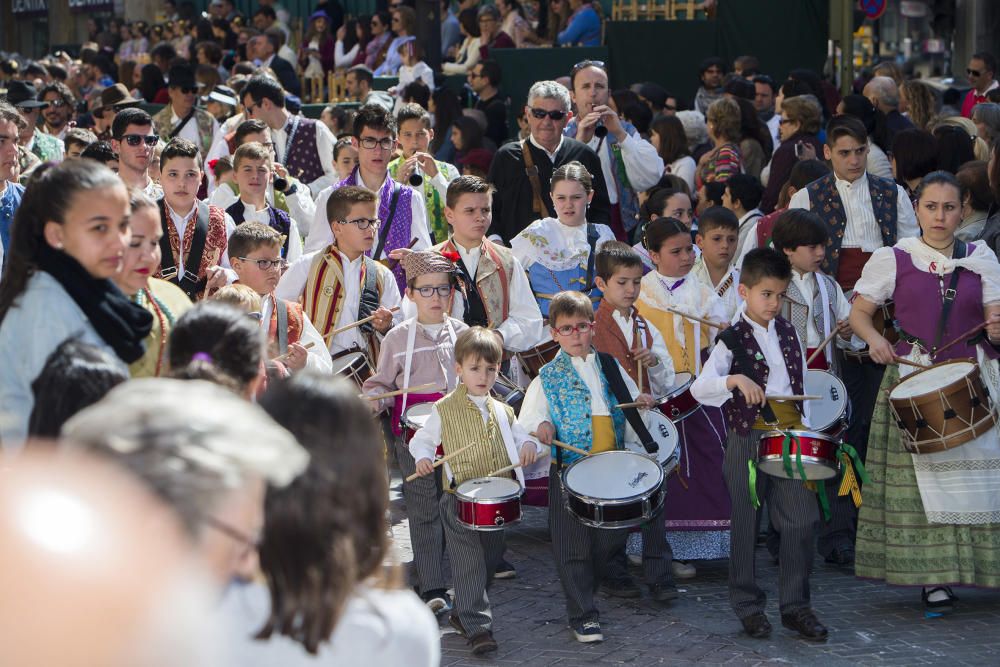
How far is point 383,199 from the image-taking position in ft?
26.6

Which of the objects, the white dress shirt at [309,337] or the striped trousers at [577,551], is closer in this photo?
the striped trousers at [577,551]

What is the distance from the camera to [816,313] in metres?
6.93

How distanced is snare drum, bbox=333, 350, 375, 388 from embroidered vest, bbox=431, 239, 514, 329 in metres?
0.57

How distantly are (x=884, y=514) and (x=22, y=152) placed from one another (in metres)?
6.06

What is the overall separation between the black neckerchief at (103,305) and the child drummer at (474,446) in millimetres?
2385

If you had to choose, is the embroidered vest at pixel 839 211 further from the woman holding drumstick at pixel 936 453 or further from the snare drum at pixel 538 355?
the snare drum at pixel 538 355

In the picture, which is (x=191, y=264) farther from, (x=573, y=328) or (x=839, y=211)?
(x=839, y=211)

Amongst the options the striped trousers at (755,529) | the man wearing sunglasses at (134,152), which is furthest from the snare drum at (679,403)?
the man wearing sunglasses at (134,152)

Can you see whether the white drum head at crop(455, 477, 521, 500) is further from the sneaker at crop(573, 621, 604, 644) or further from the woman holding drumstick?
the woman holding drumstick

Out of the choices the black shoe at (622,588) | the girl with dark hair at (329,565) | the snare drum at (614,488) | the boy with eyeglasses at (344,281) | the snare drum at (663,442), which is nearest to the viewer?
the girl with dark hair at (329,565)

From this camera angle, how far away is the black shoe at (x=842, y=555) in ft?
23.3

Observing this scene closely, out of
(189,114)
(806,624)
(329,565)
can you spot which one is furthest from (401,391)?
(189,114)

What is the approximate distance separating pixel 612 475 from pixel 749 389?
666mm

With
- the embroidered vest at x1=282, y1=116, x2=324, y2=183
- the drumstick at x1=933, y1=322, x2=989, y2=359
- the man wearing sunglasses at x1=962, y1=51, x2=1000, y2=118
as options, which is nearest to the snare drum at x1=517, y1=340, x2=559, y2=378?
the drumstick at x1=933, y1=322, x2=989, y2=359
